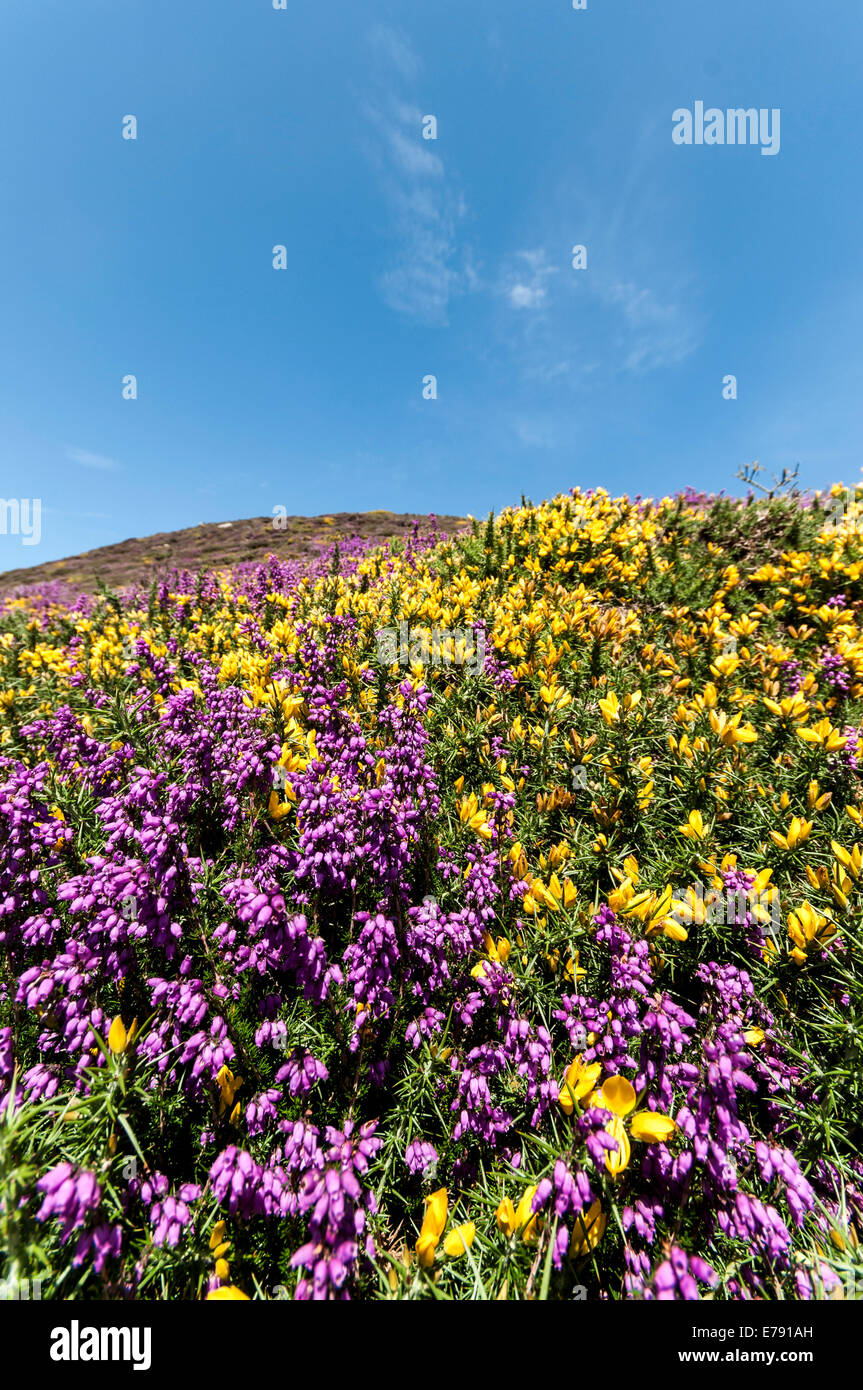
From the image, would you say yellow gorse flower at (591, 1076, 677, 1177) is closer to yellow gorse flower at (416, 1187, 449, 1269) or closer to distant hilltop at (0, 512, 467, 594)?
yellow gorse flower at (416, 1187, 449, 1269)

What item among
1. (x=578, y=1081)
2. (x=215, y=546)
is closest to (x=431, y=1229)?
(x=578, y=1081)

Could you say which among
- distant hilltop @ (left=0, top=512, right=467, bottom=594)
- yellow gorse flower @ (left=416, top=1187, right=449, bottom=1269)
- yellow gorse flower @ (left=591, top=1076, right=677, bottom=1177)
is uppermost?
distant hilltop @ (left=0, top=512, right=467, bottom=594)

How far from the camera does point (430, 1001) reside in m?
2.31

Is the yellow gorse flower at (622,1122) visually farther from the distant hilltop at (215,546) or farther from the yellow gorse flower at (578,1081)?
the distant hilltop at (215,546)

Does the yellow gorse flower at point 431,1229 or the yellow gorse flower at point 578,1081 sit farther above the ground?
the yellow gorse flower at point 578,1081

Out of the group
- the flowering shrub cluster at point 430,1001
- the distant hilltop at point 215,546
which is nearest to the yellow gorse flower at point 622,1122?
the flowering shrub cluster at point 430,1001

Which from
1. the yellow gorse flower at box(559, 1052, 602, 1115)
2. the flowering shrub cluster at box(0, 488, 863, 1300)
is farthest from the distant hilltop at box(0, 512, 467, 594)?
the yellow gorse flower at box(559, 1052, 602, 1115)

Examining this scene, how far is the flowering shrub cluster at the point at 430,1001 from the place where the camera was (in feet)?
4.61

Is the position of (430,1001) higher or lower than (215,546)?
lower

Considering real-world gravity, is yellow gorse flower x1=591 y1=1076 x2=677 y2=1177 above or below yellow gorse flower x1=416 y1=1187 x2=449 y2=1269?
above

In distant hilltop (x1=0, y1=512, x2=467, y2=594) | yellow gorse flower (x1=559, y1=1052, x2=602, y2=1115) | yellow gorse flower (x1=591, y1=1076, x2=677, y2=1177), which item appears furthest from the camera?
distant hilltop (x1=0, y1=512, x2=467, y2=594)

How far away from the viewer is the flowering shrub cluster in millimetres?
1406

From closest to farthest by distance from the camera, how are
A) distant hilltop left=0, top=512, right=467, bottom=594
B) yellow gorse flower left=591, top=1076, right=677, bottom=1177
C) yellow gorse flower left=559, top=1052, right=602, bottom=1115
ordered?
yellow gorse flower left=591, top=1076, right=677, bottom=1177 → yellow gorse flower left=559, top=1052, right=602, bottom=1115 → distant hilltop left=0, top=512, right=467, bottom=594

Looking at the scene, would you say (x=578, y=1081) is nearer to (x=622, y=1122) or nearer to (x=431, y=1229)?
(x=622, y=1122)
